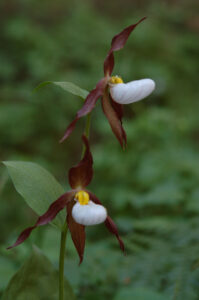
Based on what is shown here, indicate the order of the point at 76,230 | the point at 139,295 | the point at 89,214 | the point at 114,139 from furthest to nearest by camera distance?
the point at 114,139
the point at 139,295
the point at 76,230
the point at 89,214

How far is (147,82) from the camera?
789 millimetres

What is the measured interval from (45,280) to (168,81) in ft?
9.35

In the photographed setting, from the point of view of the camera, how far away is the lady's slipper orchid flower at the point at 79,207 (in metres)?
0.76

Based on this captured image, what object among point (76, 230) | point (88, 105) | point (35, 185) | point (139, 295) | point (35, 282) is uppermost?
point (88, 105)

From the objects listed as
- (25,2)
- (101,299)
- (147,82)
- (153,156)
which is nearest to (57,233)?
(101,299)

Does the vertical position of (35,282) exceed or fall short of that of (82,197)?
it falls short

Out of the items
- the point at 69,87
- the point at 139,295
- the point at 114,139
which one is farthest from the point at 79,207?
the point at 114,139

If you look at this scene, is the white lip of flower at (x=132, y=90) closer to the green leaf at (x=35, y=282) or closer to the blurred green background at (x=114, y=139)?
the green leaf at (x=35, y=282)

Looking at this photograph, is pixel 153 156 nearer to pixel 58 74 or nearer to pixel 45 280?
pixel 45 280

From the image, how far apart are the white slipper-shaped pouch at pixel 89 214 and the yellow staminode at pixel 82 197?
0.03 meters

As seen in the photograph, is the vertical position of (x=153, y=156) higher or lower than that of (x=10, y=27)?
lower

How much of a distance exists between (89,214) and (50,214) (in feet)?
0.32

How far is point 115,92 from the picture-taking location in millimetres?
834

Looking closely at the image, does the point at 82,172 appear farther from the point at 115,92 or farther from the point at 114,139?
the point at 114,139
